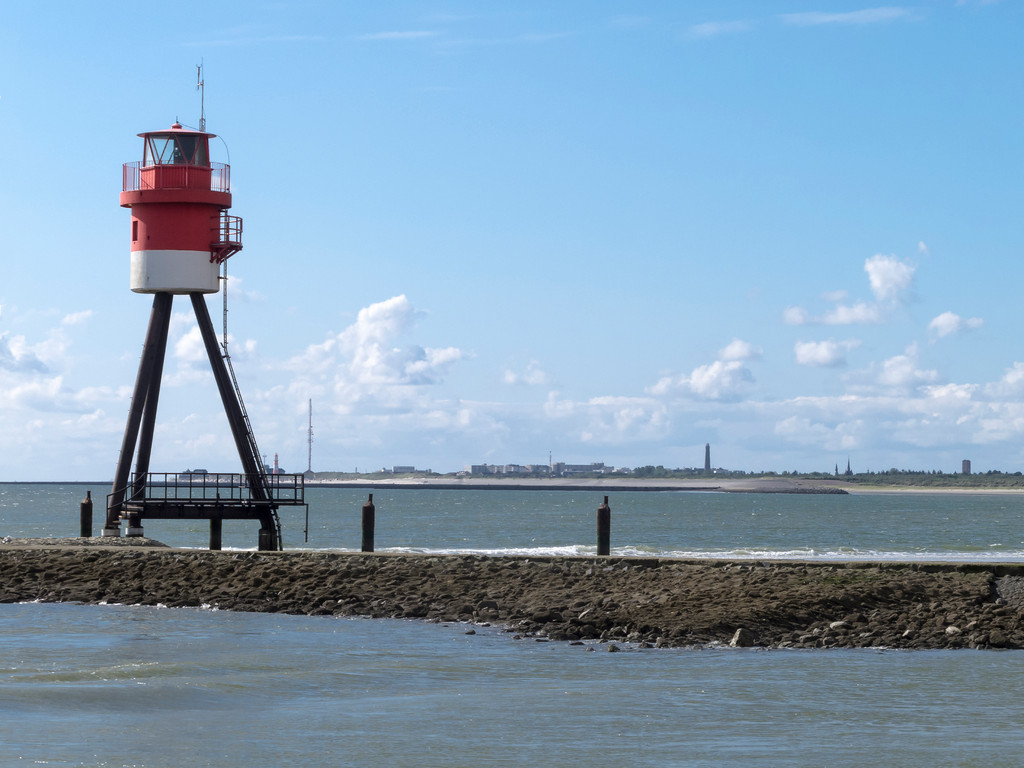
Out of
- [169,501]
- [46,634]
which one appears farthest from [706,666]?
[169,501]

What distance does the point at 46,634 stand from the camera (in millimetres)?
18375

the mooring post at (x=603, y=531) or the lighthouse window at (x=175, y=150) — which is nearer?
the mooring post at (x=603, y=531)

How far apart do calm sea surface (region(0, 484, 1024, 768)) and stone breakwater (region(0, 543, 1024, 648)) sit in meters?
0.68

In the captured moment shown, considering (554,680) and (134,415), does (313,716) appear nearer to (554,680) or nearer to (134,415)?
(554,680)

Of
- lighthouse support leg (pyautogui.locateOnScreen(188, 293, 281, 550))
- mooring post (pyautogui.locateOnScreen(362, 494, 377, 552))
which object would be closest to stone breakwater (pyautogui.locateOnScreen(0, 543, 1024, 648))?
mooring post (pyautogui.locateOnScreen(362, 494, 377, 552))

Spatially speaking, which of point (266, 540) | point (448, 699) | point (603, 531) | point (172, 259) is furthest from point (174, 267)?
point (448, 699)

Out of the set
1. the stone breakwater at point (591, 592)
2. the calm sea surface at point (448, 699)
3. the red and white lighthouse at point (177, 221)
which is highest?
the red and white lighthouse at point (177, 221)

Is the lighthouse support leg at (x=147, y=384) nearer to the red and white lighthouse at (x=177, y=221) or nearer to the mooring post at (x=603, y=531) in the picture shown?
the red and white lighthouse at (x=177, y=221)

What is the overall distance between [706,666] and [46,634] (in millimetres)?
9221

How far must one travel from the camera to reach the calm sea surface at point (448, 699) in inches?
452

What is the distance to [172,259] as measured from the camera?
3028 cm

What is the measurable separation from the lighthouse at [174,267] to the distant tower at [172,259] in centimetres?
2

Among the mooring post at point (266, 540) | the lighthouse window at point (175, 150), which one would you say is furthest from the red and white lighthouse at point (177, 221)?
A: the mooring post at point (266, 540)

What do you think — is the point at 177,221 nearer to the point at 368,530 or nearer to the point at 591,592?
the point at 368,530
